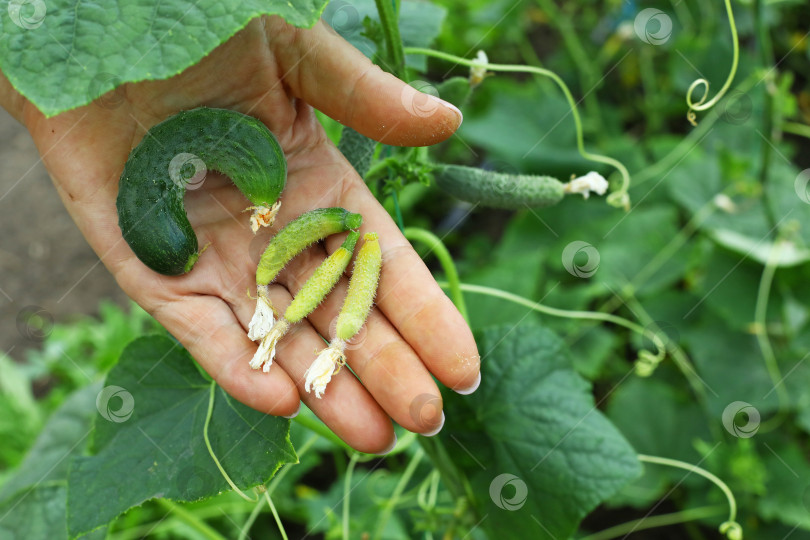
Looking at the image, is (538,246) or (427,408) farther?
(538,246)

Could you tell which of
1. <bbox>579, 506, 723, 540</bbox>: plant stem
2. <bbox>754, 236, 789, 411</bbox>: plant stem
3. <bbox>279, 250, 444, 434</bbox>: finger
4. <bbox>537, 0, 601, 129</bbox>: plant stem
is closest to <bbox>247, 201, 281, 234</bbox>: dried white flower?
<bbox>279, 250, 444, 434</bbox>: finger

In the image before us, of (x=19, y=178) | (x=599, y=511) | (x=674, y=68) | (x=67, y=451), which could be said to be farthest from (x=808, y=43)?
(x=19, y=178)

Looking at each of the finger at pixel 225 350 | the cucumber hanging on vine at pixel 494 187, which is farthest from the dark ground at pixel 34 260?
the cucumber hanging on vine at pixel 494 187

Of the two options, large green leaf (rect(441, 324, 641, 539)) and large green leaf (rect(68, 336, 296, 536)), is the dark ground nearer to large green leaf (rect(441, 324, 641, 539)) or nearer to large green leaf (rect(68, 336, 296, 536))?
large green leaf (rect(68, 336, 296, 536))

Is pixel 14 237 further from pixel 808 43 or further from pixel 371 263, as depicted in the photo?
pixel 808 43

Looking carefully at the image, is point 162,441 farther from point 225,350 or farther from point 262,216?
point 262,216

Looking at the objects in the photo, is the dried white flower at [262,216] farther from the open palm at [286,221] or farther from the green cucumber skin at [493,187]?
the green cucumber skin at [493,187]

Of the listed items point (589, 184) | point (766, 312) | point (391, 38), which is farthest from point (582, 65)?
point (391, 38)
